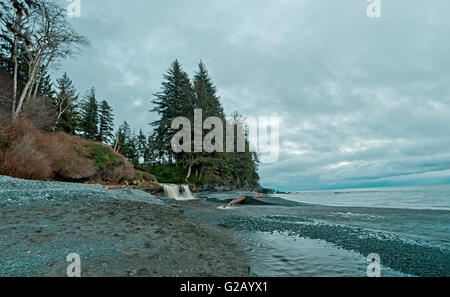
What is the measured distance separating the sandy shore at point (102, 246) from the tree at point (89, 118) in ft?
128

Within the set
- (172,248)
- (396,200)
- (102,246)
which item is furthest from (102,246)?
(396,200)

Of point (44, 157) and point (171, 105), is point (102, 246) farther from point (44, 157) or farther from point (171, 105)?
point (171, 105)

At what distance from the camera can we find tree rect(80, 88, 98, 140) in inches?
1475

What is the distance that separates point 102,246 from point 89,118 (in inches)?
1733

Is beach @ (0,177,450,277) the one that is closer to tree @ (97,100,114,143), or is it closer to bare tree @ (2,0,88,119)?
bare tree @ (2,0,88,119)

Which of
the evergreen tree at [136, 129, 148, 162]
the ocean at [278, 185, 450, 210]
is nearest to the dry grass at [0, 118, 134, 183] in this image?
the ocean at [278, 185, 450, 210]

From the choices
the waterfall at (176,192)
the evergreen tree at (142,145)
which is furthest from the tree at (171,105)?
the evergreen tree at (142,145)

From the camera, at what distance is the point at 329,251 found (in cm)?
407

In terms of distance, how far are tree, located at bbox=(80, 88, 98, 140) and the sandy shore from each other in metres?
39.1

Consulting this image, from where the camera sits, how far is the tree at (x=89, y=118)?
3747 cm

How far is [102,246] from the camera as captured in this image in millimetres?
3270

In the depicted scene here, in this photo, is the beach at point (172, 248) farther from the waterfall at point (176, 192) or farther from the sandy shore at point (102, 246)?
the waterfall at point (176, 192)
